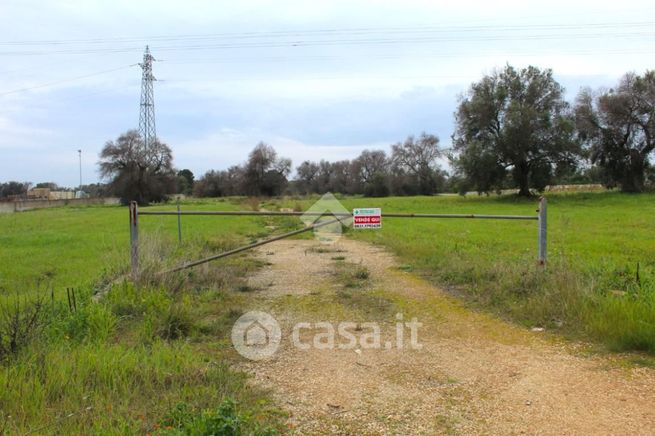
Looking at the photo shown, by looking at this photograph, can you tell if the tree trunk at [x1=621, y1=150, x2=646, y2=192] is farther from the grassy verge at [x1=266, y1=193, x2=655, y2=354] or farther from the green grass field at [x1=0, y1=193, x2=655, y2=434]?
the green grass field at [x1=0, y1=193, x2=655, y2=434]

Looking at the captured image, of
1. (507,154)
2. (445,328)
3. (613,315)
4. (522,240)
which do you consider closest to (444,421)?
(445,328)

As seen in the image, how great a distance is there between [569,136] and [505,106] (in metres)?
5.73

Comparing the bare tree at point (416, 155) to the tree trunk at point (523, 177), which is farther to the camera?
the bare tree at point (416, 155)

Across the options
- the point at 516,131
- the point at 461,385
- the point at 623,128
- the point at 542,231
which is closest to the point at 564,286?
the point at 542,231

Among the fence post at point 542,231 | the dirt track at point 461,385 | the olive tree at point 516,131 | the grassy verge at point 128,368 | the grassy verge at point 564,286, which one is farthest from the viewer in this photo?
the olive tree at point 516,131

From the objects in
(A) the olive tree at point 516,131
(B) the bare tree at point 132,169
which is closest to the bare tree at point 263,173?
(B) the bare tree at point 132,169

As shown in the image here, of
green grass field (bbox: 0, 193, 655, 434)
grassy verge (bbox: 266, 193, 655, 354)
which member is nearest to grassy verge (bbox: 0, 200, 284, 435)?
green grass field (bbox: 0, 193, 655, 434)

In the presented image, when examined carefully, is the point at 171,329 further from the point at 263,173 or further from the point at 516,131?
the point at 263,173

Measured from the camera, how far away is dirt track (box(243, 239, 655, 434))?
10.9 ft

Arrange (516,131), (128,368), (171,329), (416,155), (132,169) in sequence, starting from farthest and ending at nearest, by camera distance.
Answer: (416,155) < (132,169) < (516,131) < (171,329) < (128,368)

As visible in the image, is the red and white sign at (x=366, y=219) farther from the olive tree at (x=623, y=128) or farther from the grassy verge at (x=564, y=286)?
the olive tree at (x=623, y=128)

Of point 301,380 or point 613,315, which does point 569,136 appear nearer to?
point 613,315

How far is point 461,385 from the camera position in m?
3.97

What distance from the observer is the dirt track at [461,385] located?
10.9 ft
